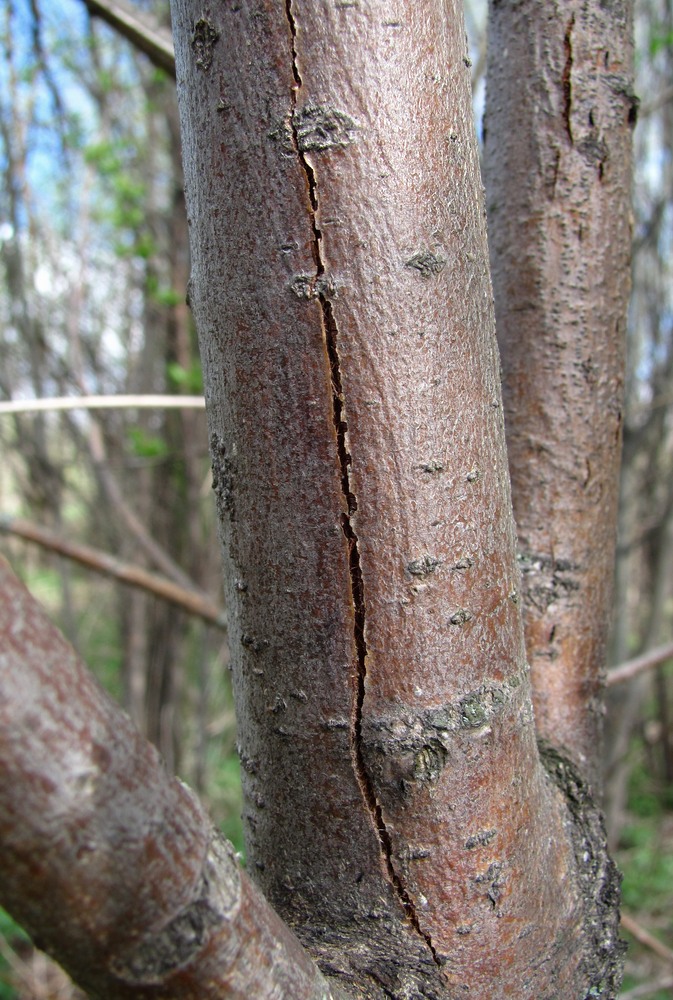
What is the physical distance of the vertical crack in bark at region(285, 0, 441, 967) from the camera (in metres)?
0.53

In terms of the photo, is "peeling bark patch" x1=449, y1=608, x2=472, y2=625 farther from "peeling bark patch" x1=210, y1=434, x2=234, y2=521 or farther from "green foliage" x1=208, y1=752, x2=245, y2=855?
"green foliage" x1=208, y1=752, x2=245, y2=855

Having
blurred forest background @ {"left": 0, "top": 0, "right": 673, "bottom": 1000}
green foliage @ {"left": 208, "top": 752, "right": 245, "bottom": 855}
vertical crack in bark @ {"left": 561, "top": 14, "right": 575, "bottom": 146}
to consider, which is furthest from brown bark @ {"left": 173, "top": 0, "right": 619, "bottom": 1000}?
green foliage @ {"left": 208, "top": 752, "right": 245, "bottom": 855}

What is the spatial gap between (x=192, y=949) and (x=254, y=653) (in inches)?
8.3

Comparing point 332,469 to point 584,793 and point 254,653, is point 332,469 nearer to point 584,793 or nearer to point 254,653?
point 254,653

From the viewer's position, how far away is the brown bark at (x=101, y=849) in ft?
1.20

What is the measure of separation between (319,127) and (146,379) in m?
3.61

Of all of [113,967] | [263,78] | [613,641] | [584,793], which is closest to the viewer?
[113,967]

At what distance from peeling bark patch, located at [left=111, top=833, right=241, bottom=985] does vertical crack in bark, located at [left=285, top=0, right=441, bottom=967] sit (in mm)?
147

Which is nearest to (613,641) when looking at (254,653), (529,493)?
(529,493)

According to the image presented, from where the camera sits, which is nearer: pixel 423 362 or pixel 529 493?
pixel 423 362

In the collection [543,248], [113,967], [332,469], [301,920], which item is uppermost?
[543,248]

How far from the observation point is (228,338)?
561 millimetres

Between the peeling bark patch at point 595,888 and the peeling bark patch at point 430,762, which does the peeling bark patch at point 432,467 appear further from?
the peeling bark patch at point 595,888

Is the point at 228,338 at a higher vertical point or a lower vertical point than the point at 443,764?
higher
